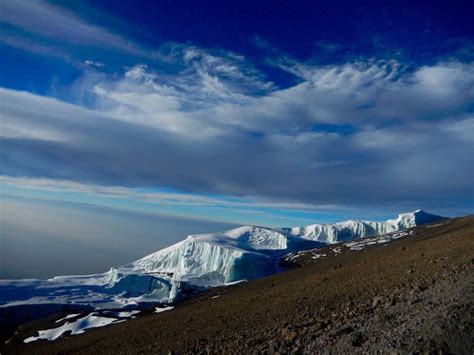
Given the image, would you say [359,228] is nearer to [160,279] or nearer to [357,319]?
[160,279]

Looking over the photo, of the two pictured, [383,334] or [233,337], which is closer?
[383,334]

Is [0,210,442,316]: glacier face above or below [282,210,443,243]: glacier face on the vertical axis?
below

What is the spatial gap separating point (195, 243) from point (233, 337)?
262ft

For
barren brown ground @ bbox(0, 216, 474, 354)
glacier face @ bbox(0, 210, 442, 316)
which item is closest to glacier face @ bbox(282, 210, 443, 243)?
glacier face @ bbox(0, 210, 442, 316)

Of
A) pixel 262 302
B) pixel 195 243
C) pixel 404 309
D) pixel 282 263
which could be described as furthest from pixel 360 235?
pixel 404 309

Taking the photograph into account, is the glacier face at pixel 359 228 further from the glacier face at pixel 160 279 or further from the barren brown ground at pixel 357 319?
the barren brown ground at pixel 357 319

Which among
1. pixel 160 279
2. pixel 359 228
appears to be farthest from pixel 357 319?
pixel 359 228

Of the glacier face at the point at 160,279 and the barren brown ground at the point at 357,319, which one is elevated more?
the barren brown ground at the point at 357,319

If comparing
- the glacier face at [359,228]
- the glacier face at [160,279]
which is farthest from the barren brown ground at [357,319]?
the glacier face at [359,228]

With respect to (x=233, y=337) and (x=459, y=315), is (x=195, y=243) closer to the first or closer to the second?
(x=233, y=337)

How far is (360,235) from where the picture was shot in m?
128

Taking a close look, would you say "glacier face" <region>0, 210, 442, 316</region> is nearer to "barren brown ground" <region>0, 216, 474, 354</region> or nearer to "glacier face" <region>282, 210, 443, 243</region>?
"glacier face" <region>282, 210, 443, 243</region>

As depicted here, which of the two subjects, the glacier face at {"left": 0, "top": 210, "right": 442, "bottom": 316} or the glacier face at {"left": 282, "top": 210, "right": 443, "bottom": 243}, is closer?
the glacier face at {"left": 0, "top": 210, "right": 442, "bottom": 316}

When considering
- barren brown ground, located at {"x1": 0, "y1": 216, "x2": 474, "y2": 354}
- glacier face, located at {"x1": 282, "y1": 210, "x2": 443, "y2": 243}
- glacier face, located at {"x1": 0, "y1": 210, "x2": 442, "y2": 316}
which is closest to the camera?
barren brown ground, located at {"x1": 0, "y1": 216, "x2": 474, "y2": 354}
